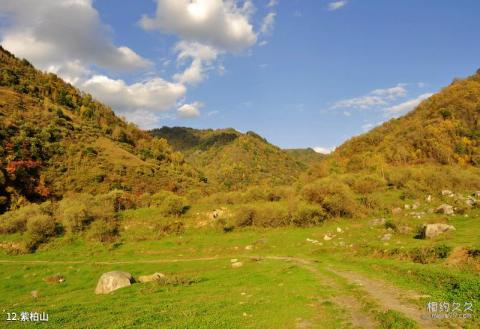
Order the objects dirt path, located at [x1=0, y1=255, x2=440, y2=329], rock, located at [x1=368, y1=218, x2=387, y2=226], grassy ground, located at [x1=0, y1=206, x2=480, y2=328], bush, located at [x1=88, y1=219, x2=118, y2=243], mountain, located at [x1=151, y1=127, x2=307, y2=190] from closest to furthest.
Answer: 1. dirt path, located at [x1=0, y1=255, x2=440, y2=329]
2. grassy ground, located at [x1=0, y1=206, x2=480, y2=328]
3. rock, located at [x1=368, y1=218, x2=387, y2=226]
4. bush, located at [x1=88, y1=219, x2=118, y2=243]
5. mountain, located at [x1=151, y1=127, x2=307, y2=190]

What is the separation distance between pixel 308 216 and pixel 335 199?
3.94 m

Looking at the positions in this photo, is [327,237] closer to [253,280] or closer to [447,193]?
[253,280]

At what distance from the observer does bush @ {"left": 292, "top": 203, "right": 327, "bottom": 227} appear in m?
38.2

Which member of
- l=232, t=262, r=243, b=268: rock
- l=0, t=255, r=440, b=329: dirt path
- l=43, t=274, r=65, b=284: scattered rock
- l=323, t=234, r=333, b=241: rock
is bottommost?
l=43, t=274, r=65, b=284: scattered rock

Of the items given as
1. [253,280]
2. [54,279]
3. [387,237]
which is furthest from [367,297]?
[54,279]

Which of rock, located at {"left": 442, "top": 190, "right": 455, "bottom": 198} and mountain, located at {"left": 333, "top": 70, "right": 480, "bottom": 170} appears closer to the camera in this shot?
rock, located at {"left": 442, "top": 190, "right": 455, "bottom": 198}

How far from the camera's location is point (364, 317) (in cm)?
1132

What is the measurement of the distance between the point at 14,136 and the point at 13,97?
24001 mm

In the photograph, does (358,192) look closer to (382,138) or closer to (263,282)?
(263,282)

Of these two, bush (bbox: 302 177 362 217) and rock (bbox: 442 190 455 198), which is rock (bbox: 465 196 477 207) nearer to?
rock (bbox: 442 190 455 198)

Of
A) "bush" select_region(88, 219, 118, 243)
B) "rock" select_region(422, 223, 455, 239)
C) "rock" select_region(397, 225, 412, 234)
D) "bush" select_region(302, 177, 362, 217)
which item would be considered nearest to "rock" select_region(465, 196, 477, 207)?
"rock" select_region(397, 225, 412, 234)

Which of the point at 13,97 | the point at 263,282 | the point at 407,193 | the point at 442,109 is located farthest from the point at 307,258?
the point at 13,97

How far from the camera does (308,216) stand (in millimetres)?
38219

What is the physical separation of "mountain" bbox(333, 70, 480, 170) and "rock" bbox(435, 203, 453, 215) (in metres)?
32.0
